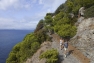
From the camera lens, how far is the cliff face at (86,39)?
89.8 ft

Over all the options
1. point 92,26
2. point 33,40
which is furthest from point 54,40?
point 92,26

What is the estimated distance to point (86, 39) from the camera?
28781 mm

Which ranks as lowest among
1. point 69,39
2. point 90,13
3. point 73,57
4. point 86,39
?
point 73,57

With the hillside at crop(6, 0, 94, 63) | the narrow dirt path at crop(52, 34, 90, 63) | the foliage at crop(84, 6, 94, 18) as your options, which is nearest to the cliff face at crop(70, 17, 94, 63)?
the hillside at crop(6, 0, 94, 63)

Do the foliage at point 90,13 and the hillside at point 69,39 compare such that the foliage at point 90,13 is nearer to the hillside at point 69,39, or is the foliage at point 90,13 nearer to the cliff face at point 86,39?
the hillside at point 69,39

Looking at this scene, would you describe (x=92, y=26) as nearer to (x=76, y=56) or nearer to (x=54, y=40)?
(x=76, y=56)

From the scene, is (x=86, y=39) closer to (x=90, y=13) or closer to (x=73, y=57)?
(x=73, y=57)

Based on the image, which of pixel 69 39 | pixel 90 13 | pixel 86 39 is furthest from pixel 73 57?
pixel 90 13

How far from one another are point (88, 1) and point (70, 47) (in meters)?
12.4

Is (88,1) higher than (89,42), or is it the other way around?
(88,1)

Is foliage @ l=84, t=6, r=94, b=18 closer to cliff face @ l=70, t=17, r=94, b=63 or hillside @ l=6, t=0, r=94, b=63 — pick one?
hillside @ l=6, t=0, r=94, b=63

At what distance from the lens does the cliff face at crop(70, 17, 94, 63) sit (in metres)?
27.4

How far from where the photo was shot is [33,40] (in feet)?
132

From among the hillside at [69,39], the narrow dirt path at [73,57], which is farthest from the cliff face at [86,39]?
the narrow dirt path at [73,57]
